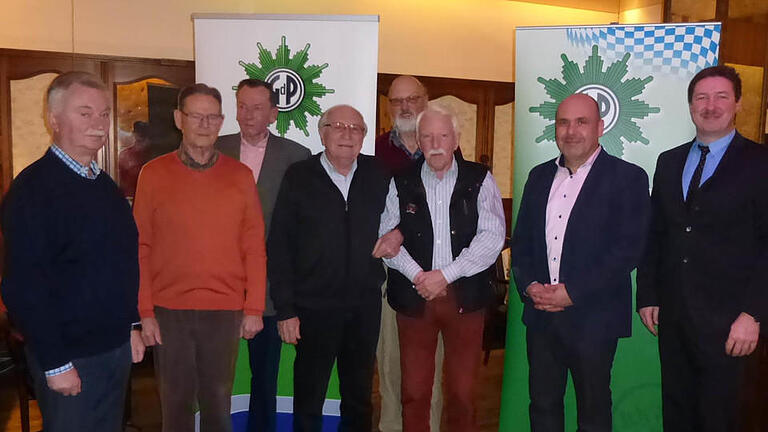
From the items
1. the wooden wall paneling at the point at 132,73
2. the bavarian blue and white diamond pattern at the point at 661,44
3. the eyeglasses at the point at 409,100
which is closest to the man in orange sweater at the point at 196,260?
the eyeglasses at the point at 409,100

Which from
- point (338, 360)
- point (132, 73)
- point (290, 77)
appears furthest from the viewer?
point (132, 73)

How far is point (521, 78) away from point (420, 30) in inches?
131

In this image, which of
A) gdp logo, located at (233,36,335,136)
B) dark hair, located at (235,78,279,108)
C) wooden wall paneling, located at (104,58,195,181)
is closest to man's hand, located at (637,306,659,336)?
gdp logo, located at (233,36,335,136)

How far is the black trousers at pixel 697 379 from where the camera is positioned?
2.11 metres

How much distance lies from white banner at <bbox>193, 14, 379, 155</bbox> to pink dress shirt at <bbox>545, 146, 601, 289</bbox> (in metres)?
0.95

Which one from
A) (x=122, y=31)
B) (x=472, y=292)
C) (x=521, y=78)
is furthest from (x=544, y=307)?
(x=122, y=31)

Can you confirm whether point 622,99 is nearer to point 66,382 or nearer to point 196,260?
point 196,260

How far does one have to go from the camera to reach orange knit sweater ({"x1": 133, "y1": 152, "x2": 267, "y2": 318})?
216 cm

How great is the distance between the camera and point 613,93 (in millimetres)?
2691

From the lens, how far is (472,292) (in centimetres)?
239

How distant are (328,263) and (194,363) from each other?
24.6 inches

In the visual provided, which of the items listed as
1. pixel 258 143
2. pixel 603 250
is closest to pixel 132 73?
pixel 258 143

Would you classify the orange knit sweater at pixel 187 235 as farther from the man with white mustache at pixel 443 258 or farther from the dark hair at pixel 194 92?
the man with white mustache at pixel 443 258

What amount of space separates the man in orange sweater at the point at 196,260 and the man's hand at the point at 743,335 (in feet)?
5.62
